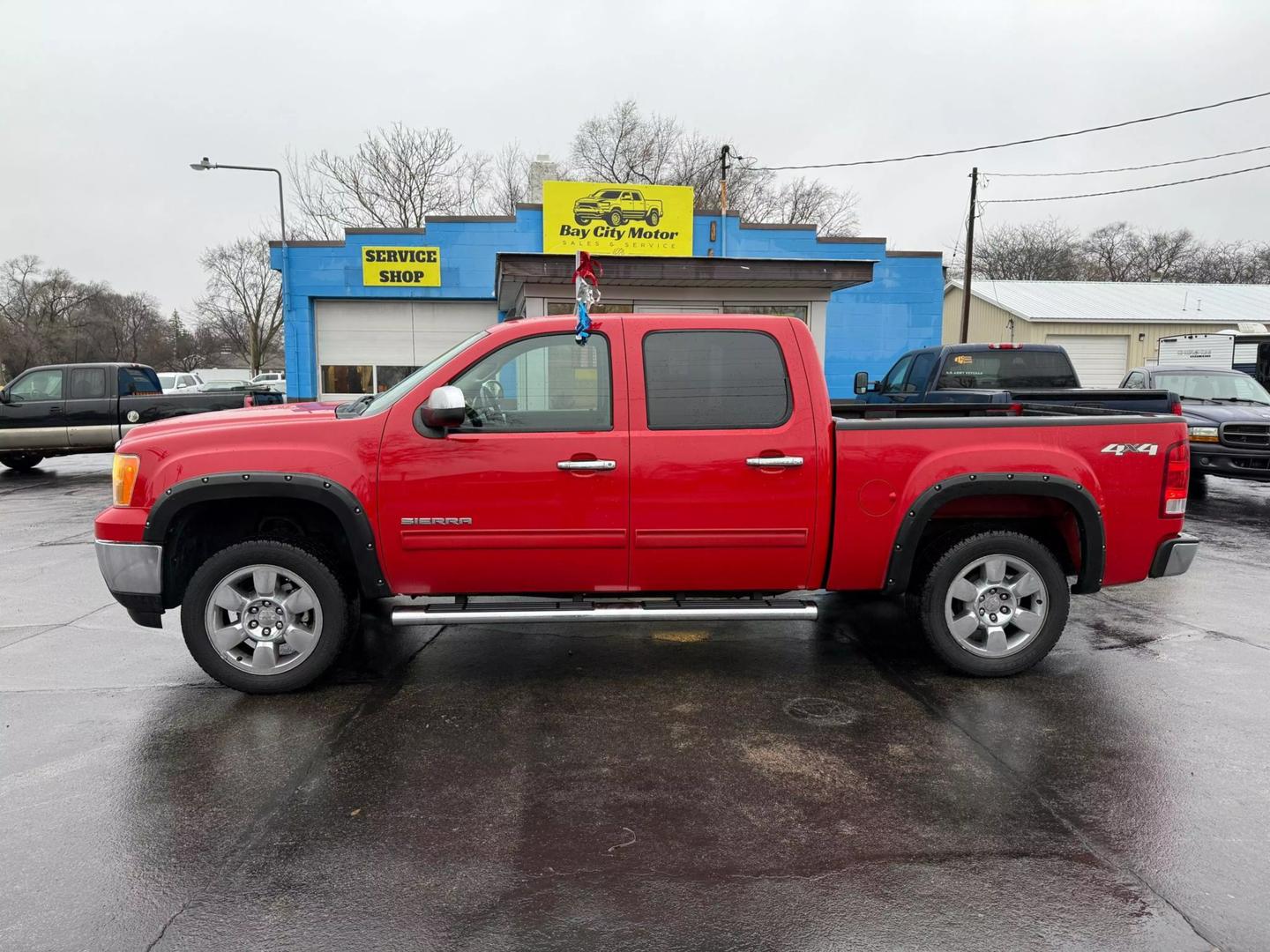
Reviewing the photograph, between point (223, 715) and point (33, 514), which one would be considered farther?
point (33, 514)

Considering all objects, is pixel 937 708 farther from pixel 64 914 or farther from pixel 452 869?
pixel 64 914

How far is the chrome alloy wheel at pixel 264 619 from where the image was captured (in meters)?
4.17

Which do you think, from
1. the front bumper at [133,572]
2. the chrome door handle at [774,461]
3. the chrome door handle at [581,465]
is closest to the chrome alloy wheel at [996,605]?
the chrome door handle at [774,461]

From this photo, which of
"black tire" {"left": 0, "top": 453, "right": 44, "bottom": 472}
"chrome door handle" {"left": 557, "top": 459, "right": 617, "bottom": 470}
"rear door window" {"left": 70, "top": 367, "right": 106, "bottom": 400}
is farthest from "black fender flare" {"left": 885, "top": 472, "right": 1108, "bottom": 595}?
"black tire" {"left": 0, "top": 453, "right": 44, "bottom": 472}

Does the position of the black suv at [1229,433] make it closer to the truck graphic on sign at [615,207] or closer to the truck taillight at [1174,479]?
the truck taillight at [1174,479]

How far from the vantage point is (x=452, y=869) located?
2.76 meters

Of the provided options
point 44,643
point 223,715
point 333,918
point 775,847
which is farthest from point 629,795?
point 44,643

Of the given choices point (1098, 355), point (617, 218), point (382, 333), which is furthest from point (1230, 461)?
point (1098, 355)

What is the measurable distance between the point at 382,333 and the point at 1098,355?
26387 mm

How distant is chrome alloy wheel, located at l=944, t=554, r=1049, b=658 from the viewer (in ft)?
14.5

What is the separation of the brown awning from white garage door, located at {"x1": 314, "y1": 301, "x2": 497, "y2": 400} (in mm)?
8384

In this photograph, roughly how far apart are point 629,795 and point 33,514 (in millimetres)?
10590

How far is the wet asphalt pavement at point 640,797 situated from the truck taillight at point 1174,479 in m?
1.01

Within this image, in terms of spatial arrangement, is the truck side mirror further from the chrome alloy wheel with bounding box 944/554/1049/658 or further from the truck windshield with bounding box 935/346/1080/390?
the truck windshield with bounding box 935/346/1080/390
